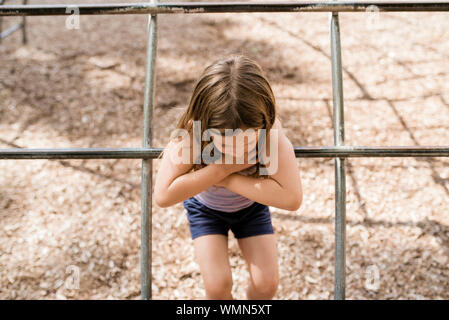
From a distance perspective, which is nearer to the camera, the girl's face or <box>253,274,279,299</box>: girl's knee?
the girl's face

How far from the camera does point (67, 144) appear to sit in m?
2.89

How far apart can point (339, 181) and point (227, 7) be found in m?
0.66

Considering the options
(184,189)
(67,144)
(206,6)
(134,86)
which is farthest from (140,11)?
(134,86)

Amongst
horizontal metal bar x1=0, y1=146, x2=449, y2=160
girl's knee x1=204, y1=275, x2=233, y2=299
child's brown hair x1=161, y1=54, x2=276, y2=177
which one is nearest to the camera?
child's brown hair x1=161, y1=54, x2=276, y2=177

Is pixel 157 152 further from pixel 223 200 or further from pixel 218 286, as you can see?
pixel 218 286

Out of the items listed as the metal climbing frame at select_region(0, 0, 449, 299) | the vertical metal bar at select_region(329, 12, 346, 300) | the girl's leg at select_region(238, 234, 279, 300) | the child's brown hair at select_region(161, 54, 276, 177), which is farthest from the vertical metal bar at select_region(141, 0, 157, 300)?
the vertical metal bar at select_region(329, 12, 346, 300)

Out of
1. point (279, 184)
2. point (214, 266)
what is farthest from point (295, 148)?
point (214, 266)

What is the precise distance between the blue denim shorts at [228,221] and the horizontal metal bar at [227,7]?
2.26 feet

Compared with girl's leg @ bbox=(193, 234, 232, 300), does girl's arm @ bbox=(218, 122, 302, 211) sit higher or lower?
higher

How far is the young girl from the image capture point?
115 cm

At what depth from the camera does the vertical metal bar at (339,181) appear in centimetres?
127

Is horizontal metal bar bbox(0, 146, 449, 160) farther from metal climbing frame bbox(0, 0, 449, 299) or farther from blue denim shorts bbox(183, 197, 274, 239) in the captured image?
blue denim shorts bbox(183, 197, 274, 239)

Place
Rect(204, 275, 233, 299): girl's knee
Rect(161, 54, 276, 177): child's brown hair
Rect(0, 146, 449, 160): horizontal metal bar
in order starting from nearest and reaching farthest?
Rect(161, 54, 276, 177): child's brown hair, Rect(0, 146, 449, 160): horizontal metal bar, Rect(204, 275, 233, 299): girl's knee

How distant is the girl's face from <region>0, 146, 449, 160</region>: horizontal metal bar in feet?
0.58
